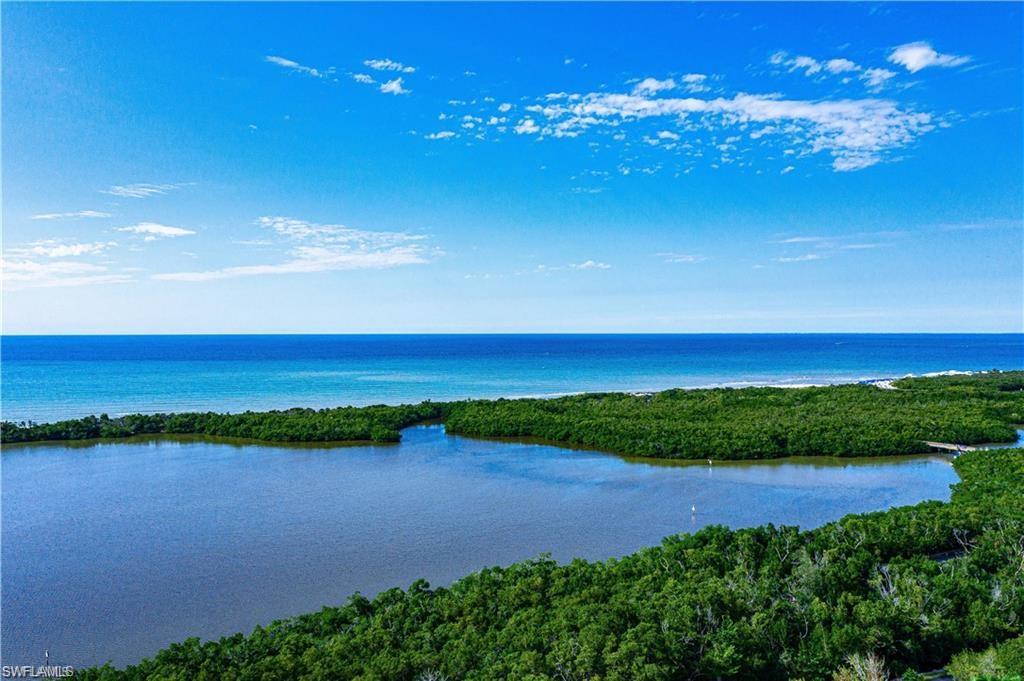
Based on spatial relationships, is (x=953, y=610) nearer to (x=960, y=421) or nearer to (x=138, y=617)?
(x=138, y=617)

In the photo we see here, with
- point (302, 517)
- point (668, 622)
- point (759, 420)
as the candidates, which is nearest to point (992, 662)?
point (668, 622)

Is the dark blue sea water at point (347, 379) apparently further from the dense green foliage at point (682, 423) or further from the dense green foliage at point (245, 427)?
the dense green foliage at point (682, 423)

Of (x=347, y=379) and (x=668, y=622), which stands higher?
(x=347, y=379)

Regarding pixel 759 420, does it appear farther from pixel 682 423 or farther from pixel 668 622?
pixel 668 622

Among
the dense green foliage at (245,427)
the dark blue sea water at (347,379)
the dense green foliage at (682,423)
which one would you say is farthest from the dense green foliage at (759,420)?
the dark blue sea water at (347,379)

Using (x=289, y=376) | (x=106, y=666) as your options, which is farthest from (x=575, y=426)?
(x=289, y=376)

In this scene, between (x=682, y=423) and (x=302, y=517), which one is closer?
(x=302, y=517)
